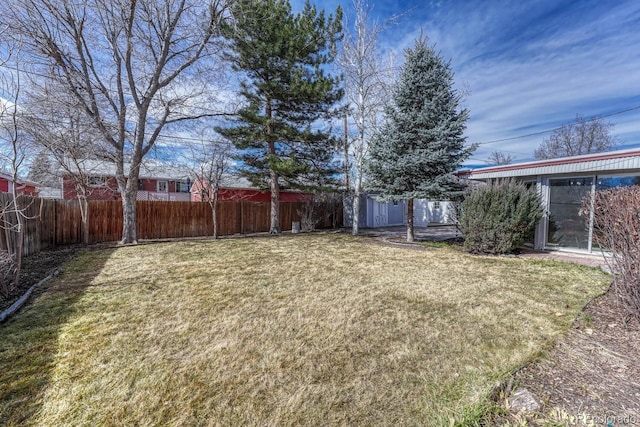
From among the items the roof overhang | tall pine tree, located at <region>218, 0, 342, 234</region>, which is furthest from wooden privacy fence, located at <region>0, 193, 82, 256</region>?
the roof overhang

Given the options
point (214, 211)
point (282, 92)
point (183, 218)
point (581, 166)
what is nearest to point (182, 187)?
point (183, 218)

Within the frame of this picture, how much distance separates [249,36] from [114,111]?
18.0 feet

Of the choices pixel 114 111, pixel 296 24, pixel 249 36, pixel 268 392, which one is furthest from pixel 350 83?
pixel 268 392

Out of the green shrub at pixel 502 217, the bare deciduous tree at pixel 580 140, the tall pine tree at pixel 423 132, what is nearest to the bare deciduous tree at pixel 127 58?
the tall pine tree at pixel 423 132

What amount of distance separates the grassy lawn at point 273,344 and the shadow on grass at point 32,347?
0.01 meters

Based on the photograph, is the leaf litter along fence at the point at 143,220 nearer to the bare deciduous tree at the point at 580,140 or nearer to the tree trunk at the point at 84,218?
the tree trunk at the point at 84,218

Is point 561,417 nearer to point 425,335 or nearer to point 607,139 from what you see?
point 425,335

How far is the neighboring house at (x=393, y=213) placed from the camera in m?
16.9

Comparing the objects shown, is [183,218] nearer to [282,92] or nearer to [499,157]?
[282,92]

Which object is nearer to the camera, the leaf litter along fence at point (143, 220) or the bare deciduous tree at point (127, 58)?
the leaf litter along fence at point (143, 220)

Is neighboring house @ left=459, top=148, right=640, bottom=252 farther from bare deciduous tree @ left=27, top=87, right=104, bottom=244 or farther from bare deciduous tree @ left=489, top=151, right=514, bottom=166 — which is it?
bare deciduous tree @ left=489, top=151, right=514, bottom=166

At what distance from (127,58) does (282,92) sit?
5.03m

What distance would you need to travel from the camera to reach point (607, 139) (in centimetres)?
2388

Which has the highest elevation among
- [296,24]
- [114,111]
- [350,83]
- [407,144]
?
[296,24]
